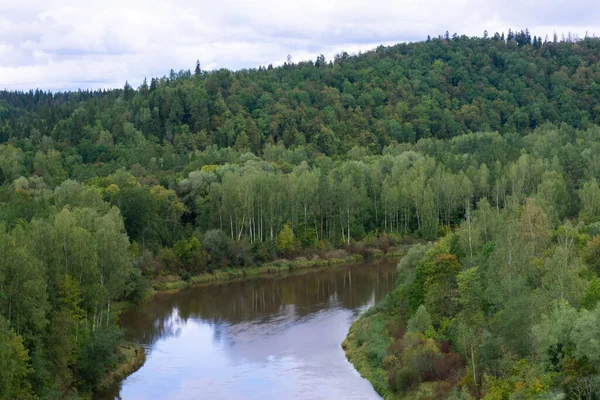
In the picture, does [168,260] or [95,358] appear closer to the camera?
[95,358]

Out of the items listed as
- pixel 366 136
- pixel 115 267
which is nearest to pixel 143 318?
pixel 115 267

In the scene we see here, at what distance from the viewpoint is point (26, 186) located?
78938mm

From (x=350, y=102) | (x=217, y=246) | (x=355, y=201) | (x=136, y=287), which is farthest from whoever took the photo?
(x=350, y=102)

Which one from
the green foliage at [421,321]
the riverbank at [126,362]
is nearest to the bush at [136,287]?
the riverbank at [126,362]

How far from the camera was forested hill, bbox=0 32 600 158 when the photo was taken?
113250 mm

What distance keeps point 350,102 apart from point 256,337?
3450 inches

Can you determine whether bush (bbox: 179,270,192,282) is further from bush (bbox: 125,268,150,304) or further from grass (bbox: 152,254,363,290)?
bush (bbox: 125,268,150,304)

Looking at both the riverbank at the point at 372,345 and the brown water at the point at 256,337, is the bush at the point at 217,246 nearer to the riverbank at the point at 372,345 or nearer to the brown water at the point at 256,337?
the brown water at the point at 256,337

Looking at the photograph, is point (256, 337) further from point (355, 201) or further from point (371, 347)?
point (355, 201)

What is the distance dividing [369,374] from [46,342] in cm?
1629

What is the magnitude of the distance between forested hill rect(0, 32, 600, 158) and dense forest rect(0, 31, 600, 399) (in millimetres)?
429

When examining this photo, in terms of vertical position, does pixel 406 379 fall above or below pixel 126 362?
above

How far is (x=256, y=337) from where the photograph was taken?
52125 mm

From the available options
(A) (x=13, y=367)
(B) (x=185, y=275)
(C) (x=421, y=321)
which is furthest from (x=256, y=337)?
(A) (x=13, y=367)
